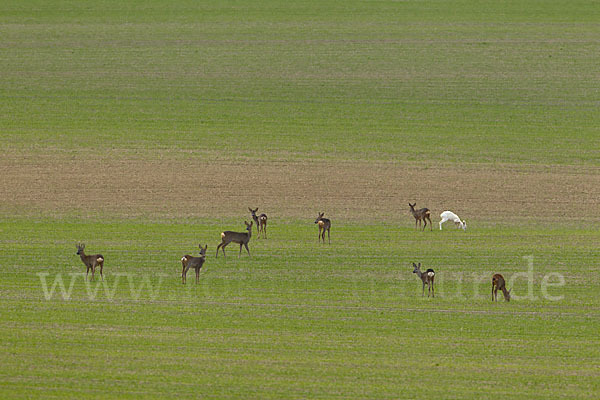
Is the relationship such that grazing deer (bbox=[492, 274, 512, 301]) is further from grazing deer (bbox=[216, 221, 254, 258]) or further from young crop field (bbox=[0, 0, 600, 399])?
grazing deer (bbox=[216, 221, 254, 258])

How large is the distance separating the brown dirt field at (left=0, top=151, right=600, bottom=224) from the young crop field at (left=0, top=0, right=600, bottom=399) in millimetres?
136

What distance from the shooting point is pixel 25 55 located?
51.3 metres

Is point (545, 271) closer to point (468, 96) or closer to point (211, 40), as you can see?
point (468, 96)

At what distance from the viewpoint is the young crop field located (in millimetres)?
19297

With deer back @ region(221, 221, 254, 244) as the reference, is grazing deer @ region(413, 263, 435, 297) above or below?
below

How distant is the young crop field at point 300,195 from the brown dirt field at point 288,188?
0.14 metres

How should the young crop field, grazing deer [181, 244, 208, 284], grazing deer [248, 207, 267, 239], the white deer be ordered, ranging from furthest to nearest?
the white deer < grazing deer [248, 207, 267, 239] < grazing deer [181, 244, 208, 284] < the young crop field

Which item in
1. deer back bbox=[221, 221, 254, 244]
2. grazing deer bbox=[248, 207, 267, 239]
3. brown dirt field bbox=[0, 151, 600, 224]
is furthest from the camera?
brown dirt field bbox=[0, 151, 600, 224]

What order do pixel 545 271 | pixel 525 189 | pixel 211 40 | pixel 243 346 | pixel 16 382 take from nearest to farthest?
pixel 16 382 → pixel 243 346 → pixel 545 271 → pixel 525 189 → pixel 211 40

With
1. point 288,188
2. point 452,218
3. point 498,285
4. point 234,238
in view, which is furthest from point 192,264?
point 288,188

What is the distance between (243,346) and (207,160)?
59.6 ft

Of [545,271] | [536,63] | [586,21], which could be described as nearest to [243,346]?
[545,271]

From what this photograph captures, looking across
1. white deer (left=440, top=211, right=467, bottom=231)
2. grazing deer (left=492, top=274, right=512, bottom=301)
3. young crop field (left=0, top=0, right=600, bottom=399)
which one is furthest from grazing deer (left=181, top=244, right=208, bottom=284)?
white deer (left=440, top=211, right=467, bottom=231)

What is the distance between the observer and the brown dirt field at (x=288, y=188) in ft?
104
